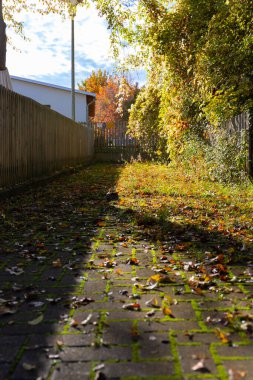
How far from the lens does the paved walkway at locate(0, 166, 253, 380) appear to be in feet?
6.85

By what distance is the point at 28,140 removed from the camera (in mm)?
9391

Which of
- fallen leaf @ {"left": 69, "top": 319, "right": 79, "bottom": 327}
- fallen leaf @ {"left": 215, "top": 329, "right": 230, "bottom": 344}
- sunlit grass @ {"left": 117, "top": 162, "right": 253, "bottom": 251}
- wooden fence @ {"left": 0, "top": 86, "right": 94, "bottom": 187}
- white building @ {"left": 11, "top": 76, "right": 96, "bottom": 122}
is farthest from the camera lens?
white building @ {"left": 11, "top": 76, "right": 96, "bottom": 122}

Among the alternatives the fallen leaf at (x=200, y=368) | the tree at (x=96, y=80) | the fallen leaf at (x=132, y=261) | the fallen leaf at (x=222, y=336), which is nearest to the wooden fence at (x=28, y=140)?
the fallen leaf at (x=132, y=261)

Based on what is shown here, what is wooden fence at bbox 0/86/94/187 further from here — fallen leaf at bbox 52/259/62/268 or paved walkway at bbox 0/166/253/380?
fallen leaf at bbox 52/259/62/268

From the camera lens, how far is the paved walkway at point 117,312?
82.2 inches

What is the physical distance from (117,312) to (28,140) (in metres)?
7.21

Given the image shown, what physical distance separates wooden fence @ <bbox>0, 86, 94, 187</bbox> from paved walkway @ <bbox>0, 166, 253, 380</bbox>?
3.32 meters

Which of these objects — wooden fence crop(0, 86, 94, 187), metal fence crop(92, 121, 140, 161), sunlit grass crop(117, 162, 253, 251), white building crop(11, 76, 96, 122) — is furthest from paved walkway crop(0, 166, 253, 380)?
white building crop(11, 76, 96, 122)

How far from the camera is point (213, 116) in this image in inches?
426

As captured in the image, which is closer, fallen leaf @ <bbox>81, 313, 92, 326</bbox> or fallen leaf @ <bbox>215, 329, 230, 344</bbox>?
fallen leaf @ <bbox>215, 329, 230, 344</bbox>

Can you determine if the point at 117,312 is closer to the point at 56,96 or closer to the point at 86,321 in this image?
the point at 86,321

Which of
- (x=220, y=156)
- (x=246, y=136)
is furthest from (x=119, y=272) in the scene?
(x=220, y=156)

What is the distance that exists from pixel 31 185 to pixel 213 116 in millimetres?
4936

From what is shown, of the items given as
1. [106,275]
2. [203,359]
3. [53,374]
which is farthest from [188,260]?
[53,374]
